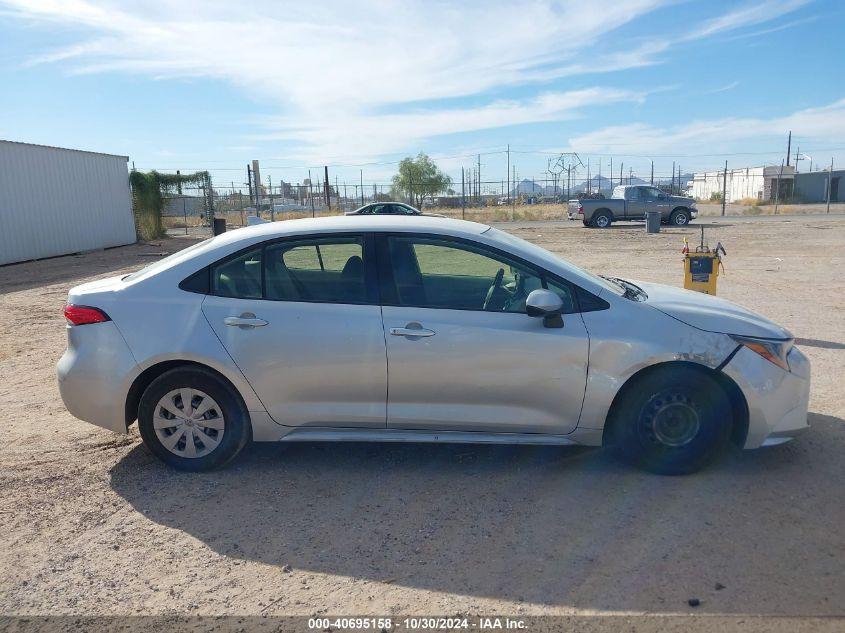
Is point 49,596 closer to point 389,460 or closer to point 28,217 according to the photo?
point 389,460

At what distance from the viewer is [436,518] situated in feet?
12.4

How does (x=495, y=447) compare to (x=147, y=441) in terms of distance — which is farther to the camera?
(x=495, y=447)

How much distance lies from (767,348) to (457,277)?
1.94 metres

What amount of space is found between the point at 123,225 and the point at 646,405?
2596cm

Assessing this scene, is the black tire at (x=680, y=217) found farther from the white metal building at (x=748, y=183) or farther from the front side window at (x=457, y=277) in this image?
the front side window at (x=457, y=277)

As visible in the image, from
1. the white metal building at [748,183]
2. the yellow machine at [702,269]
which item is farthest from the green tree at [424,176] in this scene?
the yellow machine at [702,269]

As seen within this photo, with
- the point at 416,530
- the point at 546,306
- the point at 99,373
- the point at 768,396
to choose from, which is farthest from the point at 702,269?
the point at 99,373

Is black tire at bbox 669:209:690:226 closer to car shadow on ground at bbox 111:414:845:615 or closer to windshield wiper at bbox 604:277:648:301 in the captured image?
windshield wiper at bbox 604:277:648:301

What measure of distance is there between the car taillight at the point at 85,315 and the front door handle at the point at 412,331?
182cm

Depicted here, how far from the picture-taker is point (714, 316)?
421 centimetres

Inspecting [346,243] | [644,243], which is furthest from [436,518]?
[644,243]

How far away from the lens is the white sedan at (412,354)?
408cm

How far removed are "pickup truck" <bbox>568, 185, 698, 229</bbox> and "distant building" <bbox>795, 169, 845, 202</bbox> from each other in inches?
1068

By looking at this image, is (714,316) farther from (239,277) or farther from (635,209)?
(635,209)
